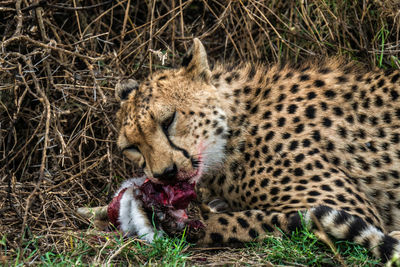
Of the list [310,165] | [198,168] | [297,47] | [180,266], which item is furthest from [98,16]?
[180,266]

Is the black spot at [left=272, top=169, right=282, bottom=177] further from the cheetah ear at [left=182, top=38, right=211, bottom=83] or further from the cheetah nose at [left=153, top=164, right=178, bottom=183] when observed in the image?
the cheetah ear at [left=182, top=38, right=211, bottom=83]

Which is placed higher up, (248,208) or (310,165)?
(310,165)

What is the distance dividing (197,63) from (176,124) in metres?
0.44

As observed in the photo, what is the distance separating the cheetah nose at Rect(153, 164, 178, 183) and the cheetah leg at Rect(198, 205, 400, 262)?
11.8 inches

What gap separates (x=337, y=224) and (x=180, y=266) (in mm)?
752

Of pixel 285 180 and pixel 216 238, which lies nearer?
pixel 216 238

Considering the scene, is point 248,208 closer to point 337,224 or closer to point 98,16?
point 337,224

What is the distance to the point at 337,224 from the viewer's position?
2.56m

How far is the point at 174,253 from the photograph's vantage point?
2580 mm

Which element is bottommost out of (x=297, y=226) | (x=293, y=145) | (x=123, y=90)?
(x=297, y=226)

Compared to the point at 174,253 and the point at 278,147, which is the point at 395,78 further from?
the point at 174,253

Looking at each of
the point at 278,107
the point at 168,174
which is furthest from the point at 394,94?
the point at 168,174

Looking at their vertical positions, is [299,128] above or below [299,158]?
above

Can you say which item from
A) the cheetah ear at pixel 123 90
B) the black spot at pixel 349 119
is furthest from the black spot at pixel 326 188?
the cheetah ear at pixel 123 90
